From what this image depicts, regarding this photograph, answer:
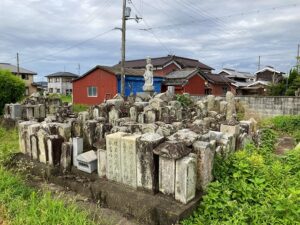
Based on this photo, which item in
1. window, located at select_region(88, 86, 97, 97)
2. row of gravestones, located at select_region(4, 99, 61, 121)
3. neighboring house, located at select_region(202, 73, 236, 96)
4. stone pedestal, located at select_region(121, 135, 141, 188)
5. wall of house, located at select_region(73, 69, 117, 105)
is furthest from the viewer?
neighboring house, located at select_region(202, 73, 236, 96)

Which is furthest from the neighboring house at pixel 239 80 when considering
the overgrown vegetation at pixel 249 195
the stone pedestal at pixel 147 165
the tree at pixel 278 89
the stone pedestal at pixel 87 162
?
the stone pedestal at pixel 147 165

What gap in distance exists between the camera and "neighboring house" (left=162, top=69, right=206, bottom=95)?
22.2m

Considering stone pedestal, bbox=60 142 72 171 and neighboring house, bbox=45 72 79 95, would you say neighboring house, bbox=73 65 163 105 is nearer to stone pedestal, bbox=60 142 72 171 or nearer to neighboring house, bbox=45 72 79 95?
stone pedestal, bbox=60 142 72 171

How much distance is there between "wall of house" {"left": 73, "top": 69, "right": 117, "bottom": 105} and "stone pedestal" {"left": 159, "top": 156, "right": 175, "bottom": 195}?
1701 cm

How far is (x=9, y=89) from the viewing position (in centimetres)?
1081

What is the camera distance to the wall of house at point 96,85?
764 inches

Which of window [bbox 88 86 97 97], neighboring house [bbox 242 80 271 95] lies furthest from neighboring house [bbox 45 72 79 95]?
neighboring house [bbox 242 80 271 95]

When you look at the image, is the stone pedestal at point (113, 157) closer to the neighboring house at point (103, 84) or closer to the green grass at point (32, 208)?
the green grass at point (32, 208)

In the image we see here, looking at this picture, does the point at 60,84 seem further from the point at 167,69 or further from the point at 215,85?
the point at 215,85

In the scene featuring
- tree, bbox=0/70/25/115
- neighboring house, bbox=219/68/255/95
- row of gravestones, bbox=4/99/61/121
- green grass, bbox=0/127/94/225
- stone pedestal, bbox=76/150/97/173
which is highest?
neighboring house, bbox=219/68/255/95

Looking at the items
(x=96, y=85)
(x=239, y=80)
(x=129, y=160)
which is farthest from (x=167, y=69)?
(x=129, y=160)

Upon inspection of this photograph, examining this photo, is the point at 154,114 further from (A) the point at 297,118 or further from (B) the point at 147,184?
(A) the point at 297,118

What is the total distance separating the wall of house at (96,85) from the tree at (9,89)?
27.8ft

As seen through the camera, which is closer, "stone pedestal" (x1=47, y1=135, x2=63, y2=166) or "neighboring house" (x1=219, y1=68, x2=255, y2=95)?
"stone pedestal" (x1=47, y1=135, x2=63, y2=166)
